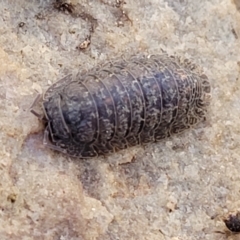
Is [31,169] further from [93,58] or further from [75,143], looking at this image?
[93,58]

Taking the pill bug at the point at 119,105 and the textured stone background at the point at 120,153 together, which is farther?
the pill bug at the point at 119,105

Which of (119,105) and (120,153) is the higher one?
(119,105)

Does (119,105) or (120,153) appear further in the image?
(120,153)

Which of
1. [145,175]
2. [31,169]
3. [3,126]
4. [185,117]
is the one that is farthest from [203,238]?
[3,126]

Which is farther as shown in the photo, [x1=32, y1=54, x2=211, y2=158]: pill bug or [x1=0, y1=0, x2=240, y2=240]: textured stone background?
[x1=32, y1=54, x2=211, y2=158]: pill bug
